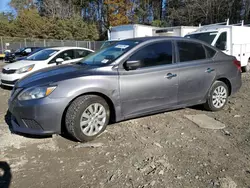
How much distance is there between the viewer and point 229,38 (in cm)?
884

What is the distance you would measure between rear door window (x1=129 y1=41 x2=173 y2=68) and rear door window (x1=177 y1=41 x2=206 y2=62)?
25 cm

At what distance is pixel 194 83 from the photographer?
440 centimetres

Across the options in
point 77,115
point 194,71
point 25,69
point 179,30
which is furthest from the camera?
point 179,30

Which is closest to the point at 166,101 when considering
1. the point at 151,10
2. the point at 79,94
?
the point at 79,94

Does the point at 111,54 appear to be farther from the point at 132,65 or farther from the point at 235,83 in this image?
the point at 235,83

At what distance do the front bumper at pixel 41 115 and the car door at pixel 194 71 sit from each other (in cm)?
229

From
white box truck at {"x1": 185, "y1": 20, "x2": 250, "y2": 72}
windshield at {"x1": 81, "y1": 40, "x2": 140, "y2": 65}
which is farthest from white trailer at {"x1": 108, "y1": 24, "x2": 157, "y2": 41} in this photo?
windshield at {"x1": 81, "y1": 40, "x2": 140, "y2": 65}

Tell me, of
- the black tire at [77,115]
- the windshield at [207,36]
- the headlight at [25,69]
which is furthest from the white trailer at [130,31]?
the black tire at [77,115]

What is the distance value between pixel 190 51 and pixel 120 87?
180cm

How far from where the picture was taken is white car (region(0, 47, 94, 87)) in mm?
7074

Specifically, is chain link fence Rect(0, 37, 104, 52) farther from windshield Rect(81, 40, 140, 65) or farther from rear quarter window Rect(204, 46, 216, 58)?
rear quarter window Rect(204, 46, 216, 58)

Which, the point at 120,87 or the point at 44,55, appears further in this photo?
the point at 44,55

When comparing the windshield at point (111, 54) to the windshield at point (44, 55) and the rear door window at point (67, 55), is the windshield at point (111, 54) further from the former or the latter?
the windshield at point (44, 55)

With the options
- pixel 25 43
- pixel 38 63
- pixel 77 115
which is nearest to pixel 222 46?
pixel 38 63
